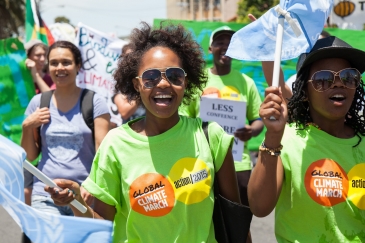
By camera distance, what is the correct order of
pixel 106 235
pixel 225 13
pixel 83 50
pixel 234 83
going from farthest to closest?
pixel 225 13 < pixel 83 50 < pixel 234 83 < pixel 106 235

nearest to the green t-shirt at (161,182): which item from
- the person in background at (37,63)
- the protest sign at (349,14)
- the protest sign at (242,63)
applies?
the person in background at (37,63)

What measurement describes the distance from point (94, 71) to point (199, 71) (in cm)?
488

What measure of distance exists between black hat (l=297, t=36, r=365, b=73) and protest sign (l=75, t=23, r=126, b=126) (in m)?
5.09

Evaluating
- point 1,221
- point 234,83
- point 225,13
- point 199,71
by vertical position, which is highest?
point 199,71

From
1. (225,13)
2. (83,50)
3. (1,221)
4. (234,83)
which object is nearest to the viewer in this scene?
(234,83)

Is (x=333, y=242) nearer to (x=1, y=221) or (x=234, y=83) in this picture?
(x=234, y=83)

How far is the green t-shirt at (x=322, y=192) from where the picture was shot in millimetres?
2732

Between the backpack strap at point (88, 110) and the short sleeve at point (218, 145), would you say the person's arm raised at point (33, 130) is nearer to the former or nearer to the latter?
the backpack strap at point (88, 110)

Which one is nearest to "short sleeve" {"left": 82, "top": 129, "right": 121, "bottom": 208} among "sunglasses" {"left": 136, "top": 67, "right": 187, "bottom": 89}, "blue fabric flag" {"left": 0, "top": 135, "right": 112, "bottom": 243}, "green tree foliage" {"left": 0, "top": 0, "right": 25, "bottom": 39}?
"blue fabric flag" {"left": 0, "top": 135, "right": 112, "bottom": 243}

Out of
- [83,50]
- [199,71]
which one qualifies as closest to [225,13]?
[83,50]

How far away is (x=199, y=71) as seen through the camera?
10.6 feet

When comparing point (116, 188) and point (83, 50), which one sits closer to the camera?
point (116, 188)

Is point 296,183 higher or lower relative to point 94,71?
higher

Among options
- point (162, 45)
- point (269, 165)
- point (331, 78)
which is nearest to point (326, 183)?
point (269, 165)
